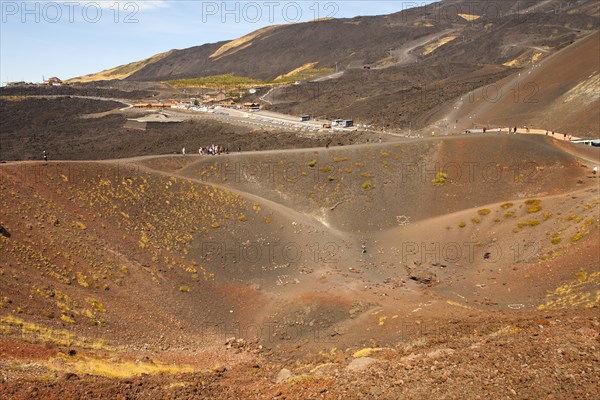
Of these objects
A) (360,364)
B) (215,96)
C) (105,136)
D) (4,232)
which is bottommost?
(360,364)

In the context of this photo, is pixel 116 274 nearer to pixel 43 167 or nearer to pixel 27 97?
pixel 43 167

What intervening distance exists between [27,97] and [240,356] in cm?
14033

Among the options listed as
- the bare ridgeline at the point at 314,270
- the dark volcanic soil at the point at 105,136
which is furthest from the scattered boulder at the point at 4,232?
the dark volcanic soil at the point at 105,136

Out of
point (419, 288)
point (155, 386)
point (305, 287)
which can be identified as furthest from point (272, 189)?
point (155, 386)

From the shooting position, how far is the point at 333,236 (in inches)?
1676

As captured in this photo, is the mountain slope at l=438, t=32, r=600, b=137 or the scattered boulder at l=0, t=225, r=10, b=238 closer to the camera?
the scattered boulder at l=0, t=225, r=10, b=238

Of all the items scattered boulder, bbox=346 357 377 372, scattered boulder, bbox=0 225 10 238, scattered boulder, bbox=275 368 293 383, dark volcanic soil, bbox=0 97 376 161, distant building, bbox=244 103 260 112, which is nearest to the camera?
scattered boulder, bbox=346 357 377 372

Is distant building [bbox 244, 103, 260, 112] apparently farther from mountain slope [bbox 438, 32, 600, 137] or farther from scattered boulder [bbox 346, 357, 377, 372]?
scattered boulder [bbox 346, 357, 377, 372]

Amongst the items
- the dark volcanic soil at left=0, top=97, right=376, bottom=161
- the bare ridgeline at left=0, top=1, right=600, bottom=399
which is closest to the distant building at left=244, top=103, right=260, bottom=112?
the dark volcanic soil at left=0, top=97, right=376, bottom=161

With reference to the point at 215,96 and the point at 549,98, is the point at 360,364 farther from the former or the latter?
the point at 215,96

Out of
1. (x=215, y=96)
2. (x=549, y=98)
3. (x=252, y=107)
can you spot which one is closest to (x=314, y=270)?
(x=549, y=98)

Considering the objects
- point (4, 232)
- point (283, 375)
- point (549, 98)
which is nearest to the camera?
point (283, 375)

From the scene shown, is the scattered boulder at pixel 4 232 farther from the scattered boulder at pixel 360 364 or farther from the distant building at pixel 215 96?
the distant building at pixel 215 96

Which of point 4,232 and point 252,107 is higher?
point 252,107
